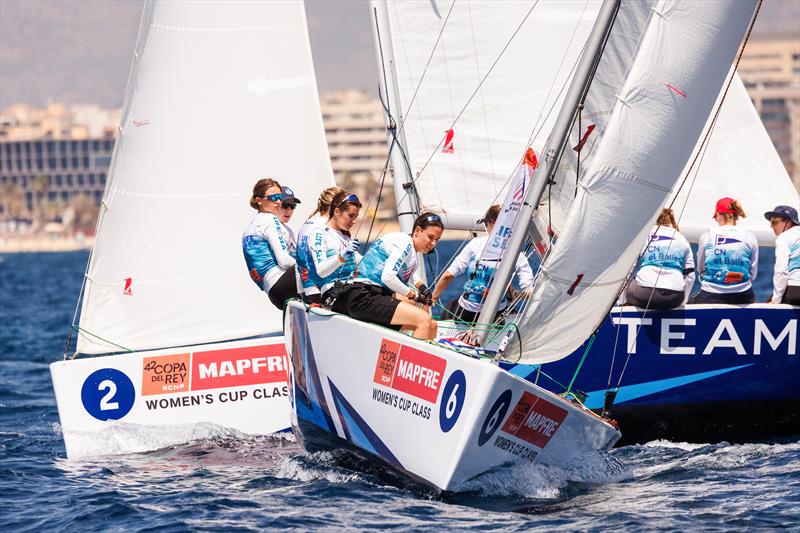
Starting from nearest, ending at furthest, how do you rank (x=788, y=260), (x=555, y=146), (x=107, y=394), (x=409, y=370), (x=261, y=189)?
(x=409, y=370) < (x=555, y=146) < (x=261, y=189) < (x=788, y=260) < (x=107, y=394)

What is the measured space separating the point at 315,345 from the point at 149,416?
7.34 feet

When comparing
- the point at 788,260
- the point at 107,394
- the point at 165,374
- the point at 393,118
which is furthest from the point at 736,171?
the point at 107,394

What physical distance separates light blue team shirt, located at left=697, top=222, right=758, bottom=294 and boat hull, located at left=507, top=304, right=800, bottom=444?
0.28 metres

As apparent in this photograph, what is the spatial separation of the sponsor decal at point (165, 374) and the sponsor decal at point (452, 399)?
326 centimetres

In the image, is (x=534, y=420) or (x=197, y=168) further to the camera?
(x=197, y=168)

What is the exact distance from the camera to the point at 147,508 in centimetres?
715

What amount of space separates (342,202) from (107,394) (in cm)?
265

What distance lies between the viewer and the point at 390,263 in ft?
24.7

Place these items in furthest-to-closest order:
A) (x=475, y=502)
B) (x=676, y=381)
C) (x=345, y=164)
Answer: (x=345, y=164) < (x=676, y=381) < (x=475, y=502)

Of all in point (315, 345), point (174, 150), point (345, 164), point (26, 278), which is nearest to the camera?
point (315, 345)

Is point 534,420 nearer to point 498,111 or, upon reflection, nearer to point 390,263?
point 390,263

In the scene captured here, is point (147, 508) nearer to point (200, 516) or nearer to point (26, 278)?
point (200, 516)

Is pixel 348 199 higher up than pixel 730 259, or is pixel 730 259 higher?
pixel 348 199

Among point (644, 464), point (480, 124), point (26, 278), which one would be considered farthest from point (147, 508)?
point (26, 278)
